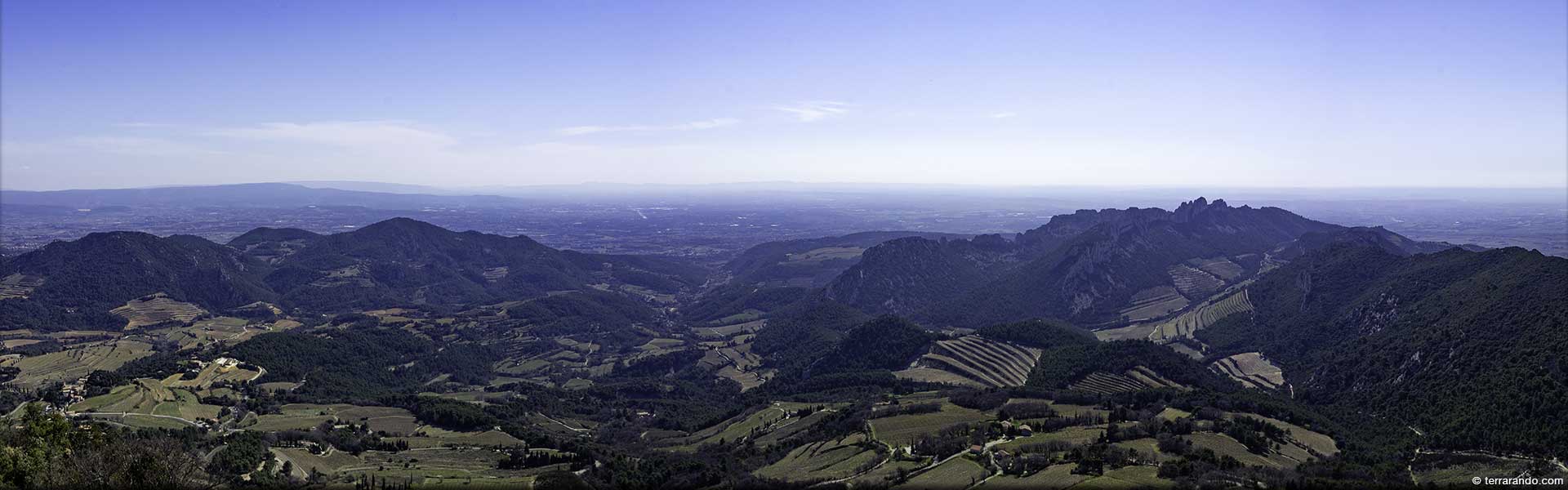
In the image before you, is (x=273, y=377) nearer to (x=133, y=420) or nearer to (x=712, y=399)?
(x=133, y=420)

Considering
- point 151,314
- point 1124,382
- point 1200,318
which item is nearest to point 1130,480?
point 1124,382

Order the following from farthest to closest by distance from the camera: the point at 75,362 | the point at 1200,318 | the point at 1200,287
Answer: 1. the point at 1200,287
2. the point at 1200,318
3. the point at 75,362

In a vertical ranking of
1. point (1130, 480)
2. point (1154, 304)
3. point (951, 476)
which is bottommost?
point (951, 476)

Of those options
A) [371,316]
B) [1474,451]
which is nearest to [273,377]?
[371,316]

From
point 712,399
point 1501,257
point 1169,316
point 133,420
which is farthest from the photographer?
point 1169,316

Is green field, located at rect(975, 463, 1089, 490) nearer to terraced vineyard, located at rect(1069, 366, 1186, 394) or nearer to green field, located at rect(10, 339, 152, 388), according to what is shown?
terraced vineyard, located at rect(1069, 366, 1186, 394)

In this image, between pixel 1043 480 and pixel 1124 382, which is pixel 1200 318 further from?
pixel 1043 480

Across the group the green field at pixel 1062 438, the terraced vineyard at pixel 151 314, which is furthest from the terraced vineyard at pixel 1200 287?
the terraced vineyard at pixel 151 314
